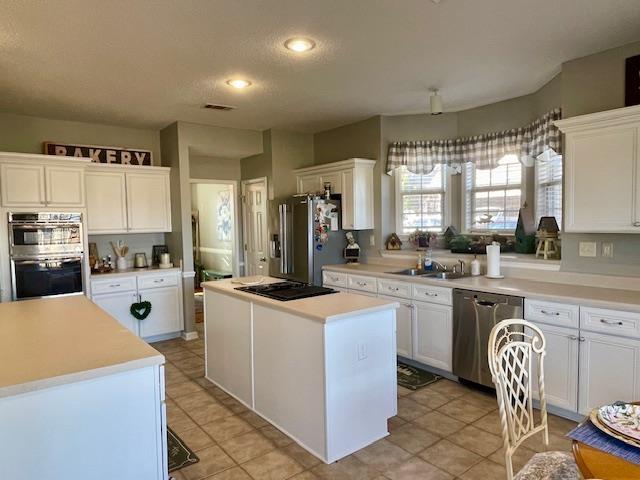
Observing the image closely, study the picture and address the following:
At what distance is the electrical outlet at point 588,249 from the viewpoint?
3160 mm

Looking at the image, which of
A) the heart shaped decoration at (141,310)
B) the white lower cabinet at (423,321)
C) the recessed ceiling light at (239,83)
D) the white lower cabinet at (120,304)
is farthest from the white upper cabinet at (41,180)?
the white lower cabinet at (423,321)

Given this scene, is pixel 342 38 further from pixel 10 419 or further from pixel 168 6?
pixel 10 419

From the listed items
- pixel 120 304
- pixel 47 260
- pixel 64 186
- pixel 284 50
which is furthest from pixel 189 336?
pixel 284 50

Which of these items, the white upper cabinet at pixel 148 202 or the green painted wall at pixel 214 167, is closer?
the white upper cabinet at pixel 148 202

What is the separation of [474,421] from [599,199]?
177cm

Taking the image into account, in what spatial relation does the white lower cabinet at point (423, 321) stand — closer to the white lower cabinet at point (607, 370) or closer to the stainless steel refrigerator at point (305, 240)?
the stainless steel refrigerator at point (305, 240)

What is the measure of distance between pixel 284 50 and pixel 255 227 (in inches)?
136

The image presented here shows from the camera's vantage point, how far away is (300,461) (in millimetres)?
2473

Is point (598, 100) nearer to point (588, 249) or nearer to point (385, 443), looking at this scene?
point (588, 249)

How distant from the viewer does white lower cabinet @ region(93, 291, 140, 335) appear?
15.0 ft

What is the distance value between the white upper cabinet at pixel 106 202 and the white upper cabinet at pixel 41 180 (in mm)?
335

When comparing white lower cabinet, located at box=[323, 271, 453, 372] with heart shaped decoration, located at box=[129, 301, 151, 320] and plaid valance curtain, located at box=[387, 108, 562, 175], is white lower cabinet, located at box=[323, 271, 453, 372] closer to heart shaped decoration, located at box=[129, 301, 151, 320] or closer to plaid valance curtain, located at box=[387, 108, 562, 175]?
plaid valance curtain, located at box=[387, 108, 562, 175]

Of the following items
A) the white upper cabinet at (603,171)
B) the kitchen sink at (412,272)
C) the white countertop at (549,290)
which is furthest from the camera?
the kitchen sink at (412,272)

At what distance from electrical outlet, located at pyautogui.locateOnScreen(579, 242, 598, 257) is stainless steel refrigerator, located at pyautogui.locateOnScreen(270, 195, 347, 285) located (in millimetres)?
2556
